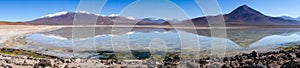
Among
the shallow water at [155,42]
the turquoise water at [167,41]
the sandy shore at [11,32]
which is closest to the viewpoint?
the shallow water at [155,42]

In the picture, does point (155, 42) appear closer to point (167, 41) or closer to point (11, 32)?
point (167, 41)

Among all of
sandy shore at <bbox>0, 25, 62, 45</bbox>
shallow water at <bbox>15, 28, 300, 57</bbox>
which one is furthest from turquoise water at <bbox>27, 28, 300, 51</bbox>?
sandy shore at <bbox>0, 25, 62, 45</bbox>

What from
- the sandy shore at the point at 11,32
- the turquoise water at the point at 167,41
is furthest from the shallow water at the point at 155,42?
the sandy shore at the point at 11,32

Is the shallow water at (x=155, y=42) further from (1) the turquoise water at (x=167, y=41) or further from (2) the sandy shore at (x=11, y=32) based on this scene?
(2) the sandy shore at (x=11, y=32)

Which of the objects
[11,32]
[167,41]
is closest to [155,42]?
[167,41]

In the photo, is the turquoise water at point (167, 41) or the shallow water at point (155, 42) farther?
the turquoise water at point (167, 41)

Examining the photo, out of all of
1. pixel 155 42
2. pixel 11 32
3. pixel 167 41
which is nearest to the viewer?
pixel 155 42

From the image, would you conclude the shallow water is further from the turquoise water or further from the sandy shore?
the sandy shore

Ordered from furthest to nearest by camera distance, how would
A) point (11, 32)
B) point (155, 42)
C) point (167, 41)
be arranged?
point (11, 32) → point (167, 41) → point (155, 42)

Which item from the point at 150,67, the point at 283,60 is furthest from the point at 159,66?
the point at 283,60

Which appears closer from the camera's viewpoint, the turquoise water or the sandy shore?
the turquoise water

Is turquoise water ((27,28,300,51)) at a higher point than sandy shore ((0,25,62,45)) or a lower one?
lower
